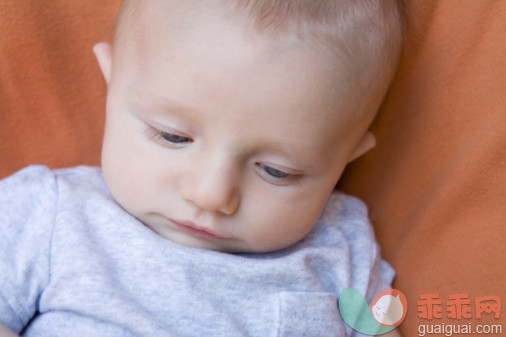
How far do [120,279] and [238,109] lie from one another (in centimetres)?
39

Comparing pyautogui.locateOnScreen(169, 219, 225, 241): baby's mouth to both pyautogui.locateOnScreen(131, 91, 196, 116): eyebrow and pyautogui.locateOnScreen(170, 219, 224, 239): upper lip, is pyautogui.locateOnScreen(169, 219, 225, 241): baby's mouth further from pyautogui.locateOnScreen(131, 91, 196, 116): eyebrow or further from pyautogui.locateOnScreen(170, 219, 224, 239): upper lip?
pyautogui.locateOnScreen(131, 91, 196, 116): eyebrow

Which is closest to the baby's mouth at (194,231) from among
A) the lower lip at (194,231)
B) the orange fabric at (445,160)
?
the lower lip at (194,231)

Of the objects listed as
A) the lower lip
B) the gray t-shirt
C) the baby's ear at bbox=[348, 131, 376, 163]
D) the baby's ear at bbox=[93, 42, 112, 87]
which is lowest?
the gray t-shirt

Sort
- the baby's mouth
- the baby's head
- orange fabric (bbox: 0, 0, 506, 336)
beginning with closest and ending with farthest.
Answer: the baby's head
the baby's mouth
orange fabric (bbox: 0, 0, 506, 336)

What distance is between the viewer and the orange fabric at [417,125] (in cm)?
120

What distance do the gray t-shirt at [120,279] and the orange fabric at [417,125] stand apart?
0.21m

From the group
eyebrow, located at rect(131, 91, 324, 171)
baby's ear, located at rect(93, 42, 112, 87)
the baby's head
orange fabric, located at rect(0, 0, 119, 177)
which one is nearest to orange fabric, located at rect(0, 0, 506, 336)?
orange fabric, located at rect(0, 0, 119, 177)

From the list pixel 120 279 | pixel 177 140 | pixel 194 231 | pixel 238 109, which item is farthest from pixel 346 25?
pixel 120 279

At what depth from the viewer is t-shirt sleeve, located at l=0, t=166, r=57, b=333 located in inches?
41.2

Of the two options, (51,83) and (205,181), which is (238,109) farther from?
(51,83)

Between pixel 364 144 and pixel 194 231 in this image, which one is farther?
pixel 364 144

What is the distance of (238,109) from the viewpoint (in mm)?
979

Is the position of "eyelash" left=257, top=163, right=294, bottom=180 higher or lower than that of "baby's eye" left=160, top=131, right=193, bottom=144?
lower

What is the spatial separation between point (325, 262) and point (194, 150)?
16.1 inches
